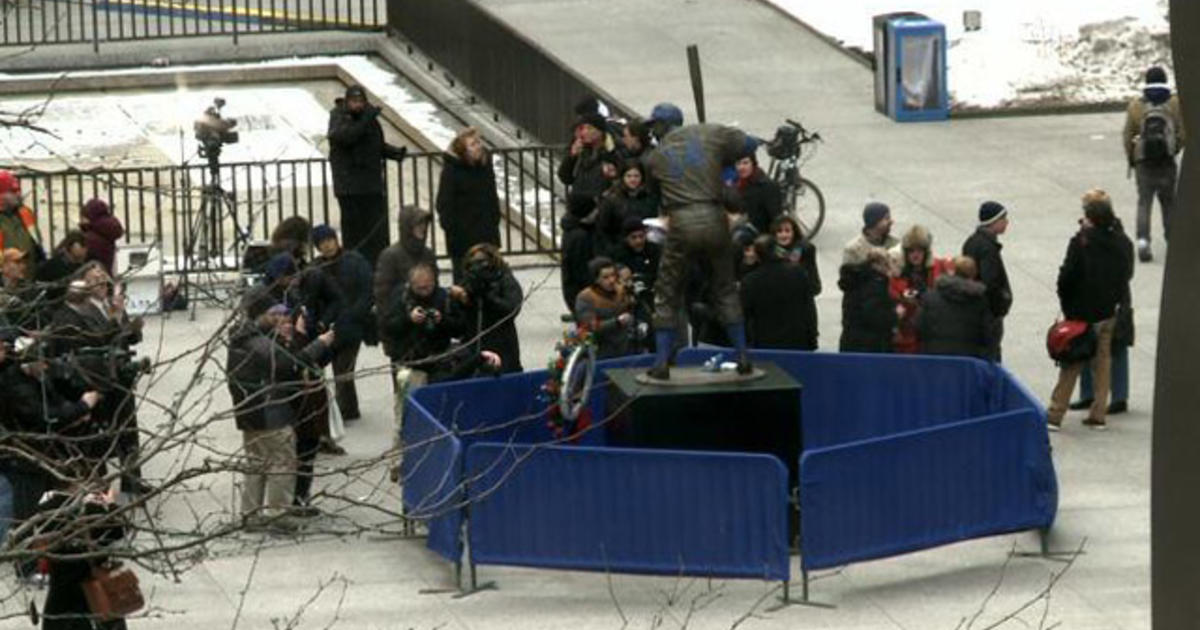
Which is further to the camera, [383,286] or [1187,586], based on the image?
[383,286]

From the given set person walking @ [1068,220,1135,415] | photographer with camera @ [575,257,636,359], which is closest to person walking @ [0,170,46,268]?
photographer with camera @ [575,257,636,359]

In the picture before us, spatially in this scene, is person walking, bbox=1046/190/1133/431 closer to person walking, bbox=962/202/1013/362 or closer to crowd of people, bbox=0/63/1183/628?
crowd of people, bbox=0/63/1183/628

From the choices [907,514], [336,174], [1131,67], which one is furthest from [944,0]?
[907,514]

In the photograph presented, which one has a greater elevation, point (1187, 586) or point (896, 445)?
point (1187, 586)

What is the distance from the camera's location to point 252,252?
819 inches

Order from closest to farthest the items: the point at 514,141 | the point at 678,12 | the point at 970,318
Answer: the point at 970,318
the point at 514,141
the point at 678,12

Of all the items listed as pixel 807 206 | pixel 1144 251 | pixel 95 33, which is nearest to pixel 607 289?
pixel 1144 251

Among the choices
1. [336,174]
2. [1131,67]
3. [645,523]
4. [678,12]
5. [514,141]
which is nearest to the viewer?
[645,523]

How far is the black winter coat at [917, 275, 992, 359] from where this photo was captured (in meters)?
20.1

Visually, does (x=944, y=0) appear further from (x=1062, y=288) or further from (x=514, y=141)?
(x=1062, y=288)

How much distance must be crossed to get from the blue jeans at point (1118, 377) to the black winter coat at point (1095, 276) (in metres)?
0.40

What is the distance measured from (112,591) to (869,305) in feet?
23.5

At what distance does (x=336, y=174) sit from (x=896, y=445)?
8.63 metres

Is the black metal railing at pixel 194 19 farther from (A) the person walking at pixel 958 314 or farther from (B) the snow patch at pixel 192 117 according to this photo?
(A) the person walking at pixel 958 314
